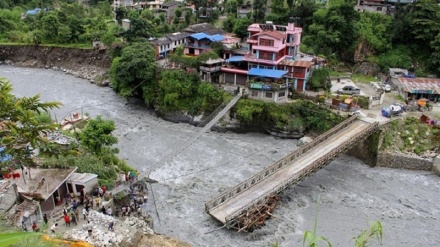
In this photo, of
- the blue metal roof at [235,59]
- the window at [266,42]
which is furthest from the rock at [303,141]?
the blue metal roof at [235,59]

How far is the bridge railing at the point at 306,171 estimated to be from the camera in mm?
18917

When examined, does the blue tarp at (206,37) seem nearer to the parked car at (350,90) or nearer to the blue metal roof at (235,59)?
the blue metal roof at (235,59)

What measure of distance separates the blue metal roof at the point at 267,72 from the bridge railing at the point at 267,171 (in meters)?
6.56

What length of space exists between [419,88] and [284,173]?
1564 cm

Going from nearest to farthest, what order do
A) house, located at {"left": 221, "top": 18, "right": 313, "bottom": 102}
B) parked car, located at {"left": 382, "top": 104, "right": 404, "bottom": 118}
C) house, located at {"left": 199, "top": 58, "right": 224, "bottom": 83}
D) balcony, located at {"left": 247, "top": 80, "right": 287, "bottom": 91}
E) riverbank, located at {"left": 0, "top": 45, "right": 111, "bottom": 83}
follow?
parked car, located at {"left": 382, "top": 104, "right": 404, "bottom": 118}
balcony, located at {"left": 247, "top": 80, "right": 287, "bottom": 91}
house, located at {"left": 221, "top": 18, "right": 313, "bottom": 102}
house, located at {"left": 199, "top": 58, "right": 224, "bottom": 83}
riverbank, located at {"left": 0, "top": 45, "right": 111, "bottom": 83}

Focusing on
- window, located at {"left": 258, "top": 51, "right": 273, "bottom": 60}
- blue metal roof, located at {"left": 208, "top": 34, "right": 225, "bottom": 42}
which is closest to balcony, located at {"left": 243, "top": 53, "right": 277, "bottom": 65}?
window, located at {"left": 258, "top": 51, "right": 273, "bottom": 60}

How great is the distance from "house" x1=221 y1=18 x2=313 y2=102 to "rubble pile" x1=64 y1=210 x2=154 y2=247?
16323mm

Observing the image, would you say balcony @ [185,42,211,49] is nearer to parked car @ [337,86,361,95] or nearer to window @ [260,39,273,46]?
window @ [260,39,273,46]

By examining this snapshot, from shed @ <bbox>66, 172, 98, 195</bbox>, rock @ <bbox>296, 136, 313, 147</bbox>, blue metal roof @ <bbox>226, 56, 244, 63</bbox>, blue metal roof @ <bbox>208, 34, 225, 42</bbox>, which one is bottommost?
rock @ <bbox>296, 136, 313, 147</bbox>

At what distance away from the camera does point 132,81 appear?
34.9 metres

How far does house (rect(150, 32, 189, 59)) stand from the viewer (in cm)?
3962

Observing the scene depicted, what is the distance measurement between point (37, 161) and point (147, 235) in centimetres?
752

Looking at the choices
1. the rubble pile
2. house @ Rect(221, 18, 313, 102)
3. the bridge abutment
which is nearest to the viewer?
the rubble pile

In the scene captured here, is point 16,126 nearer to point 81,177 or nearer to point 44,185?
point 44,185
